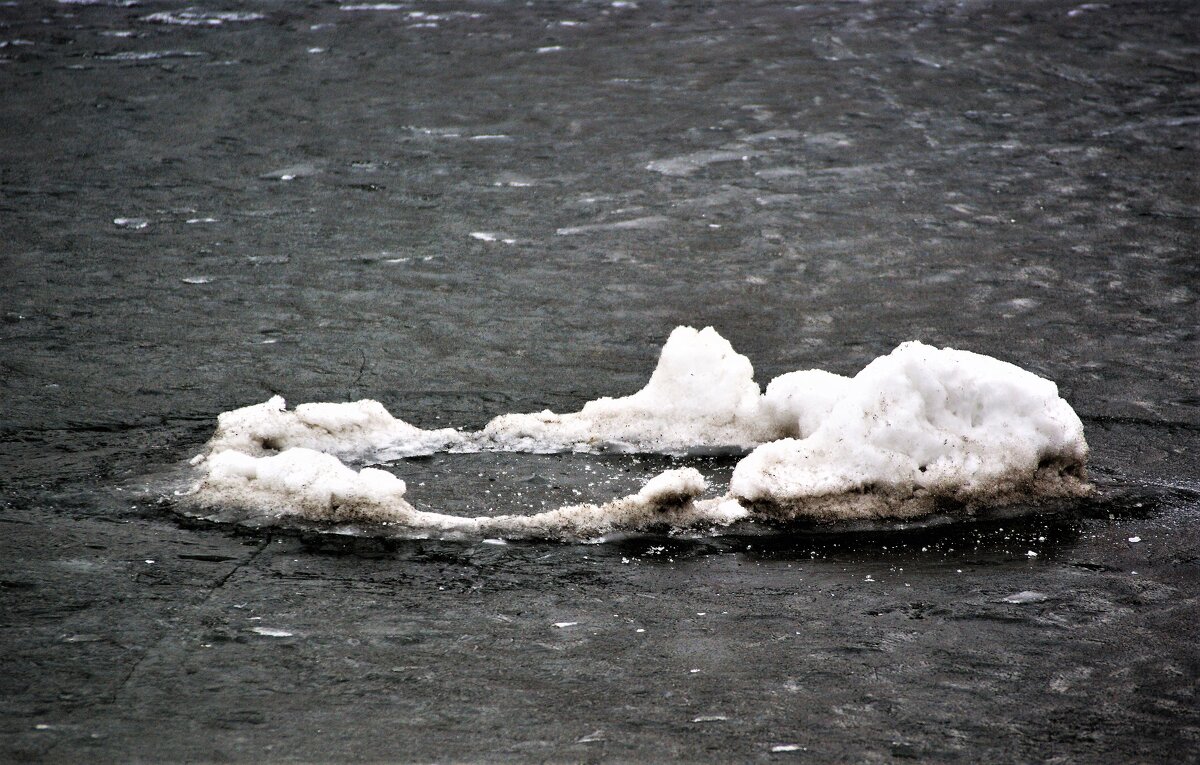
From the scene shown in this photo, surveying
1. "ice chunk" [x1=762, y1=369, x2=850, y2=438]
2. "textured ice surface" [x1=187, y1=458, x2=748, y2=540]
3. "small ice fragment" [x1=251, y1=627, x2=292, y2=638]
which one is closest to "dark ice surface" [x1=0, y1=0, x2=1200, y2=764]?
"small ice fragment" [x1=251, y1=627, x2=292, y2=638]

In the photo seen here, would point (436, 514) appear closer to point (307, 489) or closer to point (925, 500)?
point (307, 489)

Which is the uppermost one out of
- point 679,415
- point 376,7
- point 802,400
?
point 376,7

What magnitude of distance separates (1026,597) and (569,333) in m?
2.93

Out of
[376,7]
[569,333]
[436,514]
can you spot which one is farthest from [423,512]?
[376,7]

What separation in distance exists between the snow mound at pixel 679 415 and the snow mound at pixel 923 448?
1.69 feet

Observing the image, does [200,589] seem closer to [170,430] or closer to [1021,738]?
[170,430]

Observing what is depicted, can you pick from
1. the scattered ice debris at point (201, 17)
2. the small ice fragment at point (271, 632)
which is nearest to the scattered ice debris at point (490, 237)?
the small ice fragment at point (271, 632)

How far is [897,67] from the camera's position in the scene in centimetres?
1202

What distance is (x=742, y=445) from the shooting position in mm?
5273

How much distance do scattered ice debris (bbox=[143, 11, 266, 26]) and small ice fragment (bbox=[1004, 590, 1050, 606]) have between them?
11.3 metres

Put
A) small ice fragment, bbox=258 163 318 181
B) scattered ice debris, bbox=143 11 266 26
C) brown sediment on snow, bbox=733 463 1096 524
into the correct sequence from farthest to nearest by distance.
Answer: scattered ice debris, bbox=143 11 266 26 → small ice fragment, bbox=258 163 318 181 → brown sediment on snow, bbox=733 463 1096 524

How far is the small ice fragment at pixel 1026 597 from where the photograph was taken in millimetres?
4184

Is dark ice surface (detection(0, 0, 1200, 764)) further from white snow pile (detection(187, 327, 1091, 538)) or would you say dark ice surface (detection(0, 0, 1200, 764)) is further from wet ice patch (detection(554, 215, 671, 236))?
white snow pile (detection(187, 327, 1091, 538))

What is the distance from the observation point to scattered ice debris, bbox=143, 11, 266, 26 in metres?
13.5
